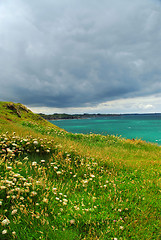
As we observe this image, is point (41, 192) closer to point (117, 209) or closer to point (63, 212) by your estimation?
point (63, 212)

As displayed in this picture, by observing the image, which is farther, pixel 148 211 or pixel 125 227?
pixel 148 211

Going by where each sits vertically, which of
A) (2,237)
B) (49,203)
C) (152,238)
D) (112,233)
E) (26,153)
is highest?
(26,153)

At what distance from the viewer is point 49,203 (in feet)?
12.3

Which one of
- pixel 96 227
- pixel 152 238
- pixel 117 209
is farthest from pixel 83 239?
pixel 152 238

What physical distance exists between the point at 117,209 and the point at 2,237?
296 cm

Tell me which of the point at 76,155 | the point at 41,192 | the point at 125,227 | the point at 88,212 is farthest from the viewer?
the point at 76,155

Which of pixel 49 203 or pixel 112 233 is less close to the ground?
pixel 49 203

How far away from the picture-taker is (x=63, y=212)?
12.3ft

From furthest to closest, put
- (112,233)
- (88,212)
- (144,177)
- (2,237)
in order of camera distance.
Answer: (144,177), (88,212), (112,233), (2,237)

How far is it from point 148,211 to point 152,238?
2.75 ft

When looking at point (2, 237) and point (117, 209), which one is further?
point (117, 209)

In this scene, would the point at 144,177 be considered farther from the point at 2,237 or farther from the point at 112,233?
the point at 2,237

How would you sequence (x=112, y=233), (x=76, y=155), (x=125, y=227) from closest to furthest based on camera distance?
1. (x=112, y=233)
2. (x=125, y=227)
3. (x=76, y=155)

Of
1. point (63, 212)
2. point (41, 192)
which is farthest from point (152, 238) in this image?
point (41, 192)
